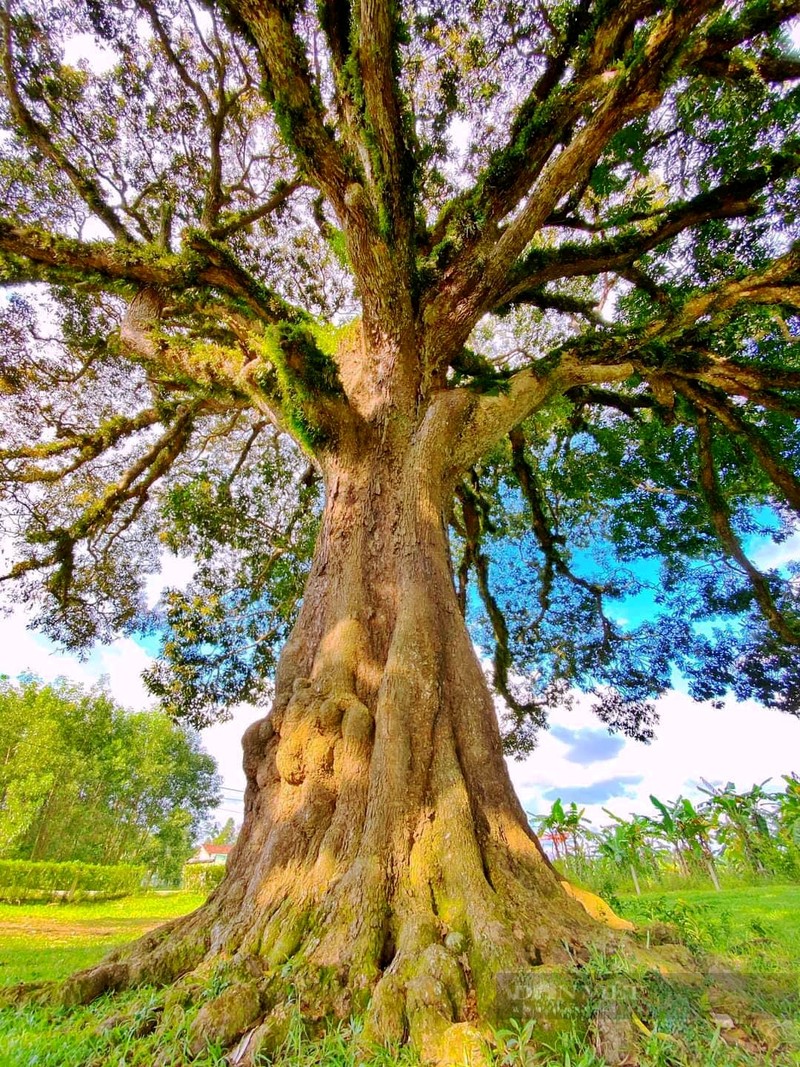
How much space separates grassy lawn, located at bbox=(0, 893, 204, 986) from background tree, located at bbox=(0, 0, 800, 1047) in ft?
6.60

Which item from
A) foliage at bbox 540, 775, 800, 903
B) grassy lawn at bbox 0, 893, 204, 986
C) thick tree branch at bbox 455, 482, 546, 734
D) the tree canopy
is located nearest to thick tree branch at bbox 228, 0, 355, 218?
the tree canopy

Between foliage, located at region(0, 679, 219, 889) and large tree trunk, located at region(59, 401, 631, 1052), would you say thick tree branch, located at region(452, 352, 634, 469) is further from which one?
foliage, located at region(0, 679, 219, 889)

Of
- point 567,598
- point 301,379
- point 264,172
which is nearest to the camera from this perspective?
point 301,379

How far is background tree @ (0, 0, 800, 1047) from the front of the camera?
8.70ft

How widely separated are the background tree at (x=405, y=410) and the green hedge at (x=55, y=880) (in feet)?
36.2

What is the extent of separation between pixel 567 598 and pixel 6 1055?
9576 millimetres

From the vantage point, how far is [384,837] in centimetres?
259

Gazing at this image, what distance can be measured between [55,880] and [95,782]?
15.0 meters

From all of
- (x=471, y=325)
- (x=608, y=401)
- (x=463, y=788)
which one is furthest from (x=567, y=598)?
(x=463, y=788)

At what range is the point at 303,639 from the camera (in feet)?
12.9

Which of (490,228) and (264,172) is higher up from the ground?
(264,172)

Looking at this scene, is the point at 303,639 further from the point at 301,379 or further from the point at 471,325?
the point at 471,325

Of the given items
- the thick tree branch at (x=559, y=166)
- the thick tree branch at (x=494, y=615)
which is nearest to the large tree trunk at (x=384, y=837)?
the thick tree branch at (x=559, y=166)

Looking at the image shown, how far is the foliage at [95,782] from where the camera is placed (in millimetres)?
22464
